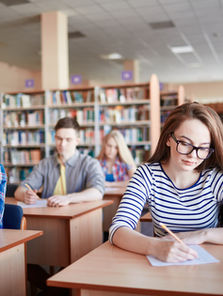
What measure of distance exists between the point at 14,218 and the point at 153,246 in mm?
1203

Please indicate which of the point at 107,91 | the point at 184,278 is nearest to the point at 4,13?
the point at 107,91

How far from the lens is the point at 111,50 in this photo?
9875mm

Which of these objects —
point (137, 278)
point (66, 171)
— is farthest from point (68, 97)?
point (137, 278)

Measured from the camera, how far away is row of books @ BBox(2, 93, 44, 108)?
6.89 meters

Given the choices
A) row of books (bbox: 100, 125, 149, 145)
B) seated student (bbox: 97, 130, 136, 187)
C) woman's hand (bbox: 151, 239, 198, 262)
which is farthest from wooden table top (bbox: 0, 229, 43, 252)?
row of books (bbox: 100, 125, 149, 145)

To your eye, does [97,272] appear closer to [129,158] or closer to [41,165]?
[41,165]

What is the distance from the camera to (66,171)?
3219 millimetres

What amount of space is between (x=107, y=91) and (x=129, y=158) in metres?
2.01

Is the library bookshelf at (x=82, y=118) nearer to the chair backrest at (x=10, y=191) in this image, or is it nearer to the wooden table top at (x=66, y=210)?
the chair backrest at (x=10, y=191)

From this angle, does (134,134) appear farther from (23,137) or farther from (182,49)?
(182,49)

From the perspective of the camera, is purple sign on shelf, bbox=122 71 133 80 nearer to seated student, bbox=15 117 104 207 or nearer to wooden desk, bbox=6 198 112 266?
seated student, bbox=15 117 104 207

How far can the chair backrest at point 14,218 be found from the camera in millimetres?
2273

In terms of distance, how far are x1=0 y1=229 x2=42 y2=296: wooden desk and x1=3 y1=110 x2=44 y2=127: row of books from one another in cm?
504

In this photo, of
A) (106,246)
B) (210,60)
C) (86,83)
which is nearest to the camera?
(106,246)
